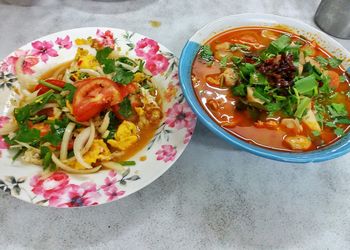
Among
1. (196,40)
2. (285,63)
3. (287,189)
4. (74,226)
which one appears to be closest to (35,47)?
(196,40)

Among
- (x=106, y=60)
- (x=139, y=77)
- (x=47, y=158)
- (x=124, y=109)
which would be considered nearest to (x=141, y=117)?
(x=124, y=109)

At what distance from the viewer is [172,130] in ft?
4.33

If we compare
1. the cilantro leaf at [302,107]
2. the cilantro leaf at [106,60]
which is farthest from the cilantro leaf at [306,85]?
the cilantro leaf at [106,60]

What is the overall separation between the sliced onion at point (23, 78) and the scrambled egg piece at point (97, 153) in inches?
17.0

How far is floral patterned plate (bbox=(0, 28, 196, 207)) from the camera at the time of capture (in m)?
1.13

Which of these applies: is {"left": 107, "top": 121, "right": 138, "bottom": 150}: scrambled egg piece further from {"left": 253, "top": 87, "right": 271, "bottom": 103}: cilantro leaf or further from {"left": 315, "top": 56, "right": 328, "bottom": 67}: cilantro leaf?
{"left": 315, "top": 56, "right": 328, "bottom": 67}: cilantro leaf

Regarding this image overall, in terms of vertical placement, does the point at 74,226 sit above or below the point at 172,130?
below

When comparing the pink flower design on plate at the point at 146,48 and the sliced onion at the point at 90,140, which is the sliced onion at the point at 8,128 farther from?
the pink flower design on plate at the point at 146,48

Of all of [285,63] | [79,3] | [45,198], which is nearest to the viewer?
[45,198]

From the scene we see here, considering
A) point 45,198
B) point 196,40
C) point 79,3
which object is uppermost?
point 196,40

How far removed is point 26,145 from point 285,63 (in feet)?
3.22

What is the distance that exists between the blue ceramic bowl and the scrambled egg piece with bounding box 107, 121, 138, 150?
27 cm

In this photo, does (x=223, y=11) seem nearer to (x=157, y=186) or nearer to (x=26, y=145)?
(x=157, y=186)

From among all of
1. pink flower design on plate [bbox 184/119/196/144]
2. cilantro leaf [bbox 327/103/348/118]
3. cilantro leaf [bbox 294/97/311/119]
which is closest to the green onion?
pink flower design on plate [bbox 184/119/196/144]
